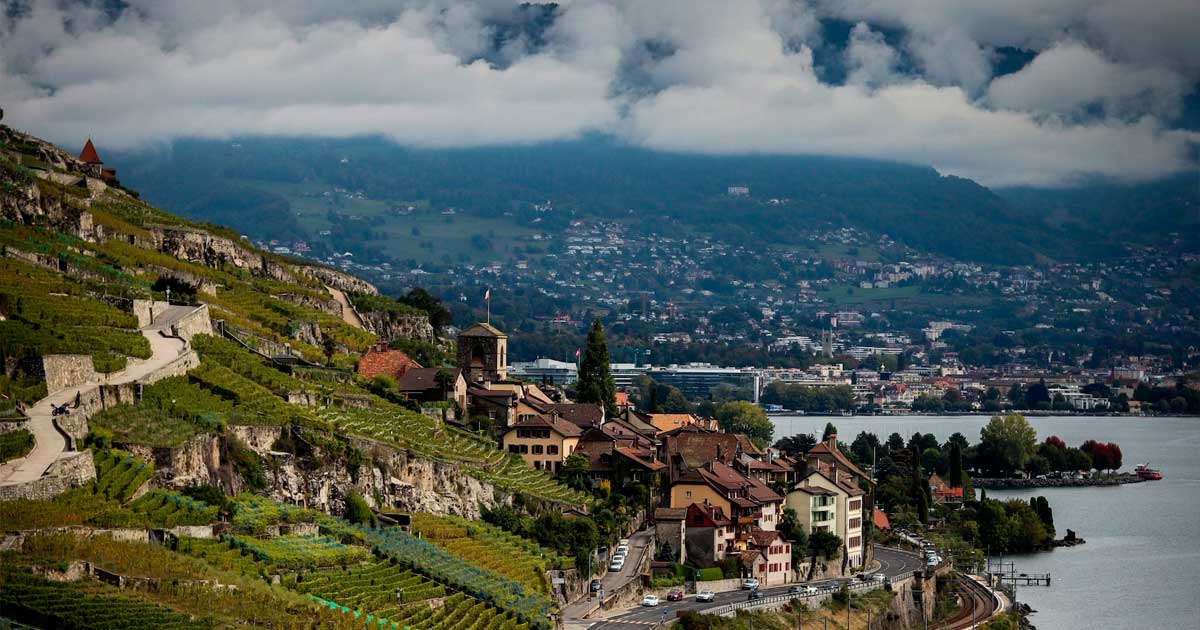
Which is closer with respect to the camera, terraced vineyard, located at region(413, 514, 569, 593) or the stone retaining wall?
the stone retaining wall

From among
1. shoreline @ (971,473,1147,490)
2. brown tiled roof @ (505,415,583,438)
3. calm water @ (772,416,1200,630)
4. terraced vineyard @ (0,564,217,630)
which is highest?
brown tiled roof @ (505,415,583,438)

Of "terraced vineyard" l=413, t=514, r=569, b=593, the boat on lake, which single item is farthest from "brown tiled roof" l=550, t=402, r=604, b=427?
the boat on lake

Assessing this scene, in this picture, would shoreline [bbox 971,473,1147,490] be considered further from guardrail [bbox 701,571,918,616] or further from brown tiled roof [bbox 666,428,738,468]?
guardrail [bbox 701,571,918,616]

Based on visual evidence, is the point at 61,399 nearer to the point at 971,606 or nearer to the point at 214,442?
the point at 214,442

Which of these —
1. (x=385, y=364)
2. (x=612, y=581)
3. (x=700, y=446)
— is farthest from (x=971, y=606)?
(x=385, y=364)

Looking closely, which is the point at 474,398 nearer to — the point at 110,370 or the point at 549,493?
the point at 549,493

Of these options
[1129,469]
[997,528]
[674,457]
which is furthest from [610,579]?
[1129,469]

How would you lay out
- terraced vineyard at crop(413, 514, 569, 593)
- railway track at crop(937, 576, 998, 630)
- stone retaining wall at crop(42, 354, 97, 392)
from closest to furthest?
1. stone retaining wall at crop(42, 354, 97, 392)
2. terraced vineyard at crop(413, 514, 569, 593)
3. railway track at crop(937, 576, 998, 630)

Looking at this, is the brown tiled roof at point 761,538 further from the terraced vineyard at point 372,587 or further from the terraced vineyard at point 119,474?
the terraced vineyard at point 119,474
